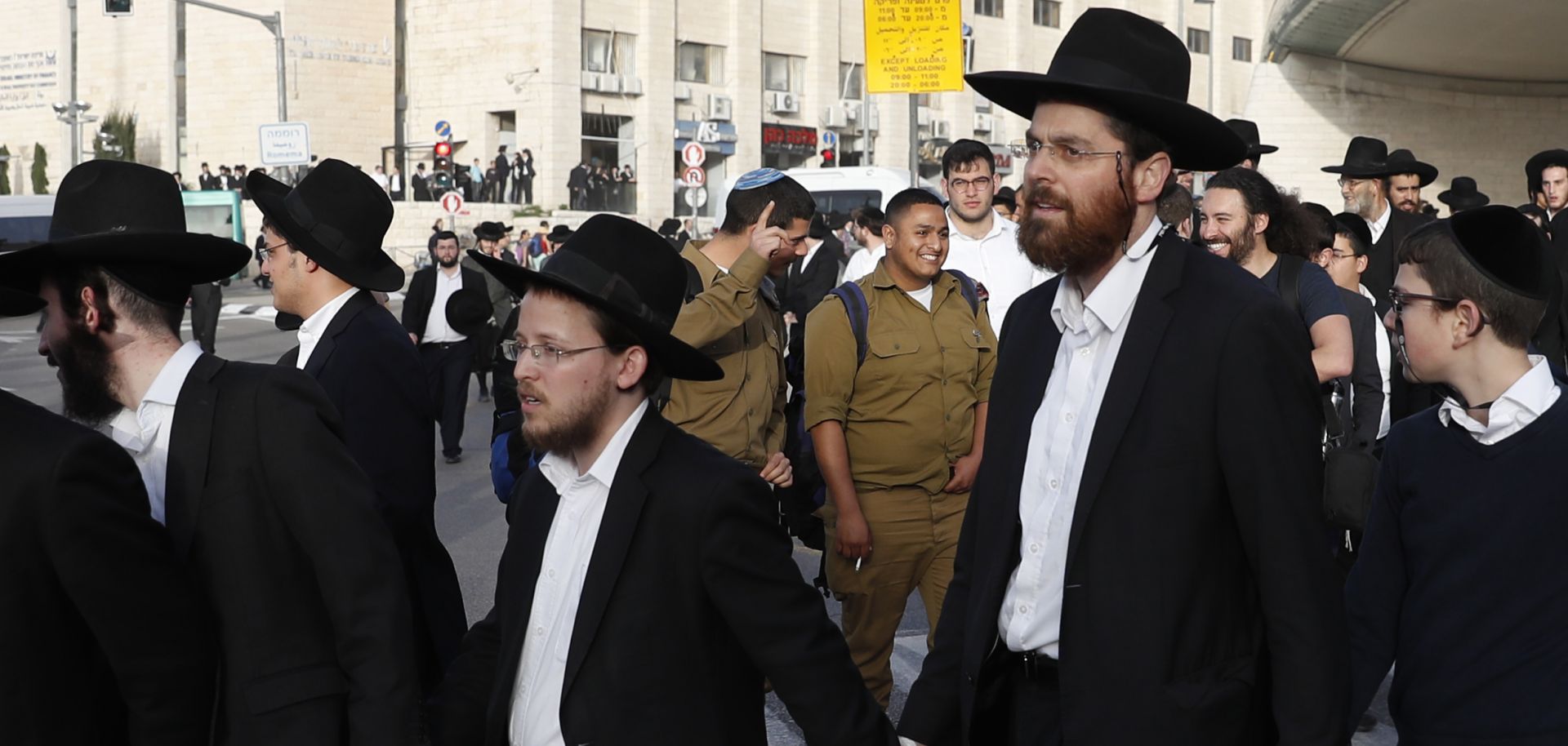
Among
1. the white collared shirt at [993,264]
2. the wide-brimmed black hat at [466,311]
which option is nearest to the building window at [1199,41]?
the wide-brimmed black hat at [466,311]

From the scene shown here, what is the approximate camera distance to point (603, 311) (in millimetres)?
3166

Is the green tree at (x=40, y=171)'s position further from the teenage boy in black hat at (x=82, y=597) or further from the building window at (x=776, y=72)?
the teenage boy in black hat at (x=82, y=597)

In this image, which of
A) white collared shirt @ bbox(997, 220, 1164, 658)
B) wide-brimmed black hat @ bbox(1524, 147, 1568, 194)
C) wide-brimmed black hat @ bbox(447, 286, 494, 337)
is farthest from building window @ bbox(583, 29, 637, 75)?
white collared shirt @ bbox(997, 220, 1164, 658)

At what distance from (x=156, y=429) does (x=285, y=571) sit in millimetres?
378

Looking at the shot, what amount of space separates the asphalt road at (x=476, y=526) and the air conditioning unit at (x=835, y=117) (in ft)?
119

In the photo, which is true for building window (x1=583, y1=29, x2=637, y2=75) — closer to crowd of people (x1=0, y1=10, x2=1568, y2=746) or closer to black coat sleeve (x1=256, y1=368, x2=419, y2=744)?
crowd of people (x1=0, y1=10, x2=1568, y2=746)

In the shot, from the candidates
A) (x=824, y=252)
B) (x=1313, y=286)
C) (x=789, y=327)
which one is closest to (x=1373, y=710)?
(x=1313, y=286)

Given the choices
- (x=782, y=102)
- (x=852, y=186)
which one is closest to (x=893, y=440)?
(x=852, y=186)

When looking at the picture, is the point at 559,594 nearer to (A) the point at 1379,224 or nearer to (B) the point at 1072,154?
(B) the point at 1072,154

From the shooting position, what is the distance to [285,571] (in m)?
3.21

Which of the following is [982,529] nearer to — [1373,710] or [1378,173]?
[1373,710]

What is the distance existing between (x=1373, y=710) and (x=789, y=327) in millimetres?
8231

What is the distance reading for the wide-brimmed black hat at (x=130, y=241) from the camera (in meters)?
3.13

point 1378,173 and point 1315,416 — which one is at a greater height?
point 1378,173
